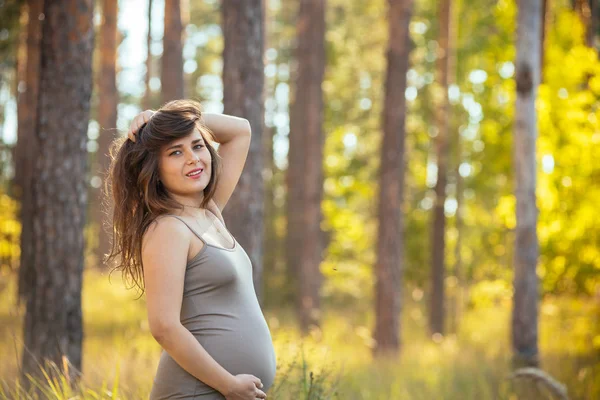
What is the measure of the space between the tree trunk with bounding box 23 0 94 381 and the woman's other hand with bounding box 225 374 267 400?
370 cm

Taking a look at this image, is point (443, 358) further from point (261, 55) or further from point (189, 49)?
point (189, 49)

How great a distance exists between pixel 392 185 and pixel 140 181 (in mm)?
10269

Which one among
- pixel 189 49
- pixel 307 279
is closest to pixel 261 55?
pixel 307 279

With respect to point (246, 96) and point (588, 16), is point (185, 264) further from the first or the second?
point (588, 16)

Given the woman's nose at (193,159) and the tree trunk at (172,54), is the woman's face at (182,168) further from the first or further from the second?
the tree trunk at (172,54)

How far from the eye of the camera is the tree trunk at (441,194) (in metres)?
16.7

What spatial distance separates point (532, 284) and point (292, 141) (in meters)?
11.7

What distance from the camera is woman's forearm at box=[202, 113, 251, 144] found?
3.60m

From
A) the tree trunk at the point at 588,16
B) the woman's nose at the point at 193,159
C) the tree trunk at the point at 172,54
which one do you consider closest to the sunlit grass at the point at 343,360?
the woman's nose at the point at 193,159

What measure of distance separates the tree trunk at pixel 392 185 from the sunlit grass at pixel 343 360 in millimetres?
Result: 615

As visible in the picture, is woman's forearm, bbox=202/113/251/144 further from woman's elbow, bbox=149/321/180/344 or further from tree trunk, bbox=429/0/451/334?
tree trunk, bbox=429/0/451/334

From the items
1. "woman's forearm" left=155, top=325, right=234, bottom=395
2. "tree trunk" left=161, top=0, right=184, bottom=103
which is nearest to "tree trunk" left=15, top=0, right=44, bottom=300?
"tree trunk" left=161, top=0, right=184, bottom=103

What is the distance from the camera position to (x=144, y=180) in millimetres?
3043

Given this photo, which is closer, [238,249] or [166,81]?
[238,249]
